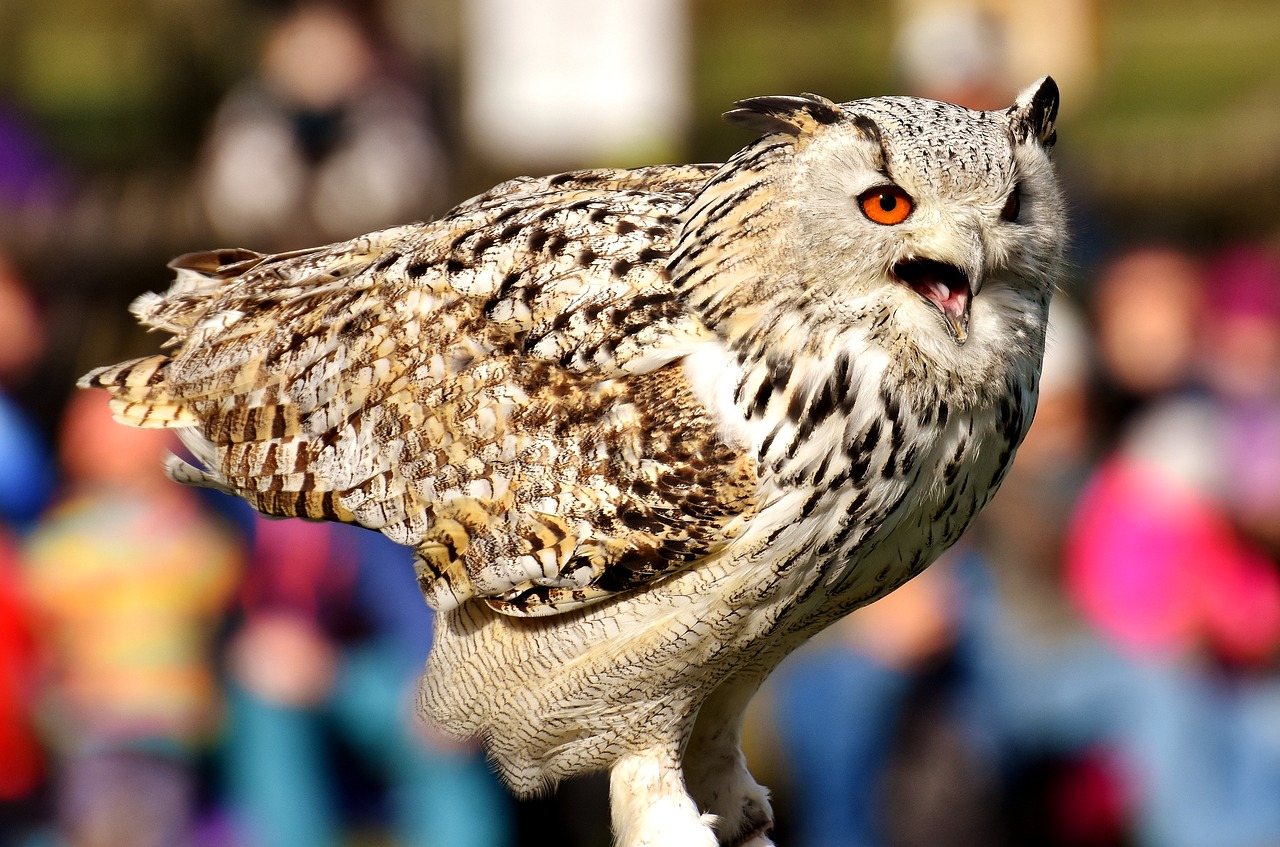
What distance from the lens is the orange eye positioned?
Answer: 271 centimetres

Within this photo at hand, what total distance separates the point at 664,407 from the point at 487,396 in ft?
1.22

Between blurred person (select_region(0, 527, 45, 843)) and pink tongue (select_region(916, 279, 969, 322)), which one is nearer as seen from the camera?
pink tongue (select_region(916, 279, 969, 322))

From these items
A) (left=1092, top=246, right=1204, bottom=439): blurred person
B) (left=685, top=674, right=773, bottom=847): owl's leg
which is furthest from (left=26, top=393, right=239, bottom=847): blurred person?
(left=1092, top=246, right=1204, bottom=439): blurred person

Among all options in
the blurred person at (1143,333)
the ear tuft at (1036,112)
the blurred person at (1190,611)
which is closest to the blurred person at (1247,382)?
the blurred person at (1190,611)

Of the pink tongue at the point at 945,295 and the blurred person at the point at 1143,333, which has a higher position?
the pink tongue at the point at 945,295

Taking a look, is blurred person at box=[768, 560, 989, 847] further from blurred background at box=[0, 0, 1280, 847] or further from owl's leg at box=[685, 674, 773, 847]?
owl's leg at box=[685, 674, 773, 847]

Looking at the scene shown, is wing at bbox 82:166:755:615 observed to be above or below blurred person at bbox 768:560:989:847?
above

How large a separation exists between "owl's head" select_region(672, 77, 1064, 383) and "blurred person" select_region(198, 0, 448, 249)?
13.3 feet

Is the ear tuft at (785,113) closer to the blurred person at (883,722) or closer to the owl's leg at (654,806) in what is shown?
the owl's leg at (654,806)

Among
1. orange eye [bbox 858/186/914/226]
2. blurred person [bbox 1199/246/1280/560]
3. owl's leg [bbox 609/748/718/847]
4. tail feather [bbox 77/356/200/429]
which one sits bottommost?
blurred person [bbox 1199/246/1280/560]

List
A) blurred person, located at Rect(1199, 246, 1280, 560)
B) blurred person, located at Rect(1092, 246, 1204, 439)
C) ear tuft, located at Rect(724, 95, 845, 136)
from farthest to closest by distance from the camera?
1. blurred person, located at Rect(1092, 246, 1204, 439)
2. blurred person, located at Rect(1199, 246, 1280, 560)
3. ear tuft, located at Rect(724, 95, 845, 136)

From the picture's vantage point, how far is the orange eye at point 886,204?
271 cm

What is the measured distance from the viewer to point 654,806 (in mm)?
3139

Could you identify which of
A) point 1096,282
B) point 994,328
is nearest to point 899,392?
point 994,328
